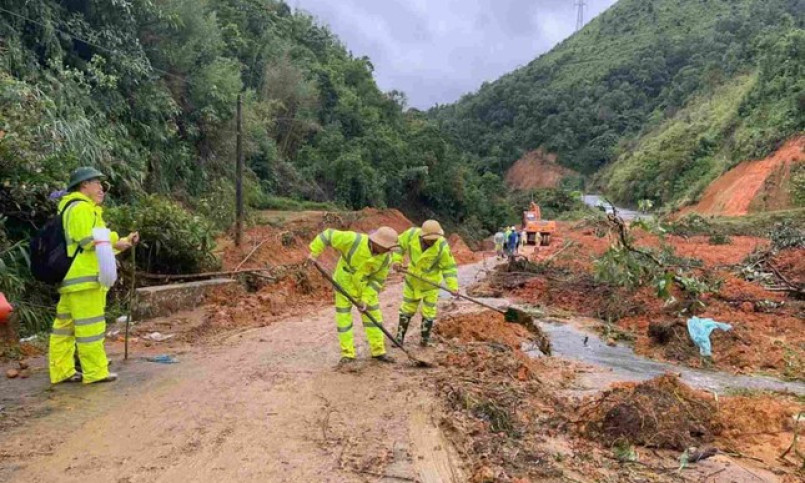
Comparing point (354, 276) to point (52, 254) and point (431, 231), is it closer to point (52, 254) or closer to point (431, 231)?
point (431, 231)

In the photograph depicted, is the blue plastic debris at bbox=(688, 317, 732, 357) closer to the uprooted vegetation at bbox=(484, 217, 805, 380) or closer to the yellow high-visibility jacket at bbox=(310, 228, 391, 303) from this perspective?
the uprooted vegetation at bbox=(484, 217, 805, 380)

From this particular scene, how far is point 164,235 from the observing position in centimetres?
1090

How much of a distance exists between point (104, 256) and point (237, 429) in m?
1.95

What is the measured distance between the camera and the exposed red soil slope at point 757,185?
1467 inches

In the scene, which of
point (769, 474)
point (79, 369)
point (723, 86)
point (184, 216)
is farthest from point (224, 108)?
point (723, 86)

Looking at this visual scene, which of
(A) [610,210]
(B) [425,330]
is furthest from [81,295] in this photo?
(A) [610,210]

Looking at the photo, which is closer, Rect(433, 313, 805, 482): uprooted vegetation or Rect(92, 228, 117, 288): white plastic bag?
Rect(433, 313, 805, 482): uprooted vegetation

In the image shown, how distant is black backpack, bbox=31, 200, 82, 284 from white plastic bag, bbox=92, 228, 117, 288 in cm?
19

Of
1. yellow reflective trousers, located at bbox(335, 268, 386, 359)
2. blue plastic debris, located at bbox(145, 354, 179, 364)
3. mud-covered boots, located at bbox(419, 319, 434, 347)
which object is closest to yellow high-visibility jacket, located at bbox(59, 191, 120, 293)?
blue plastic debris, located at bbox(145, 354, 179, 364)

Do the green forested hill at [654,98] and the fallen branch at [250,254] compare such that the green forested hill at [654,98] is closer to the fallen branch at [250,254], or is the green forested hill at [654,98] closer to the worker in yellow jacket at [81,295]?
the fallen branch at [250,254]

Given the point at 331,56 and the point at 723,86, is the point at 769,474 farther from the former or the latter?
the point at 723,86

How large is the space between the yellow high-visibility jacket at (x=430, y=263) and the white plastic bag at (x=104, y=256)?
3.60 metres

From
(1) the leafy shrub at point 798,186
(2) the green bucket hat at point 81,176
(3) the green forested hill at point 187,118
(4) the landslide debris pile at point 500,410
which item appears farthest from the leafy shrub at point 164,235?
(1) the leafy shrub at point 798,186

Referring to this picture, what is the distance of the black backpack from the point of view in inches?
219
